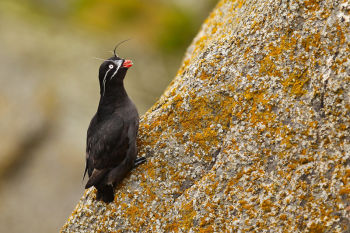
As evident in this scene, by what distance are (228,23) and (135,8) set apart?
16.3 meters

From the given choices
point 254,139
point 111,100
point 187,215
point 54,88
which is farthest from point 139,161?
point 54,88

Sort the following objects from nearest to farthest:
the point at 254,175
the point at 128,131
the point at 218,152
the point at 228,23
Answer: the point at 254,175
the point at 218,152
the point at 128,131
the point at 228,23

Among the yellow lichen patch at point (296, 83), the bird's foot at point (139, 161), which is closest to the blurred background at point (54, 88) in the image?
the bird's foot at point (139, 161)

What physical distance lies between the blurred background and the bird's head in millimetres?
7840

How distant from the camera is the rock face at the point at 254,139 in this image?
4906 mm

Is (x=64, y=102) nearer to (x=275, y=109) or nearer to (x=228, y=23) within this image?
(x=228, y=23)

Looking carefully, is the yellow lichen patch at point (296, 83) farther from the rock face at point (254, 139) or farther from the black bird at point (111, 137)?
the black bird at point (111, 137)

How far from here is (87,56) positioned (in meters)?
17.7

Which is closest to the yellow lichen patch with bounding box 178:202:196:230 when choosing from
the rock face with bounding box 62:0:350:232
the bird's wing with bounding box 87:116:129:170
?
the rock face with bounding box 62:0:350:232

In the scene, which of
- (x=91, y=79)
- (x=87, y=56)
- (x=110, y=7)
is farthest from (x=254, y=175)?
(x=110, y=7)

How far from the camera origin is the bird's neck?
21.5 feet

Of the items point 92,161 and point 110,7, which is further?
point 110,7

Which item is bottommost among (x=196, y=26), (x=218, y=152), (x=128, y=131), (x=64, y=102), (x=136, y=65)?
(x=64, y=102)

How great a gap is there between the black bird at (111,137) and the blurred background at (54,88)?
7834mm
